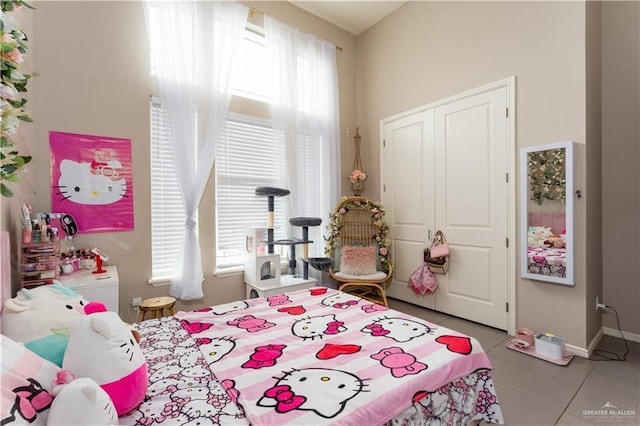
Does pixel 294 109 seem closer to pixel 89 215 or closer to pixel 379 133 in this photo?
pixel 379 133

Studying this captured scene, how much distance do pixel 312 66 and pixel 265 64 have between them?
0.64 m

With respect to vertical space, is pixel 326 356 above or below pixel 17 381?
below

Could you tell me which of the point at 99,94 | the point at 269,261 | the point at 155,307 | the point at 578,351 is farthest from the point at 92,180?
the point at 578,351

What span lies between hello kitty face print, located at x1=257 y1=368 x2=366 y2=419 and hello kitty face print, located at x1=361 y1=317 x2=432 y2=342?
1.45 feet

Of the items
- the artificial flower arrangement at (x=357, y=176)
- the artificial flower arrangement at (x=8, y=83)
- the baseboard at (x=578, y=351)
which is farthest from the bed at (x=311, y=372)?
the artificial flower arrangement at (x=357, y=176)

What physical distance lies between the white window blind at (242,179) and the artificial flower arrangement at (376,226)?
638 millimetres

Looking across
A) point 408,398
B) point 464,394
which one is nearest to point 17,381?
point 408,398

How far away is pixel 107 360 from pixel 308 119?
10.8ft

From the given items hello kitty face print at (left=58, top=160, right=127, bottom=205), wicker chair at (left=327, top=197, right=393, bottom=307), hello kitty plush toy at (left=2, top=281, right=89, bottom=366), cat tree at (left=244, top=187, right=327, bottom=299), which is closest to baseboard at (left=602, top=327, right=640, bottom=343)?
wicker chair at (left=327, top=197, right=393, bottom=307)

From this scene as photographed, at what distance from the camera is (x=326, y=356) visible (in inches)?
53.5

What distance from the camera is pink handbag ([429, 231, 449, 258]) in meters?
3.27

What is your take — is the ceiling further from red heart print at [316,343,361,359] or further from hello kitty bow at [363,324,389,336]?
red heart print at [316,343,361,359]

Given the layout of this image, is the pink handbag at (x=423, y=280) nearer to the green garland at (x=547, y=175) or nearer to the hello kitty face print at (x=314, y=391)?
the green garland at (x=547, y=175)

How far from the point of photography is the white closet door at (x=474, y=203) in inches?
115
